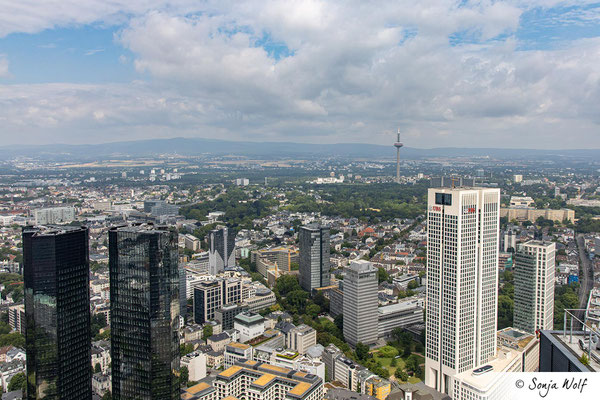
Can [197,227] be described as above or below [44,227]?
below

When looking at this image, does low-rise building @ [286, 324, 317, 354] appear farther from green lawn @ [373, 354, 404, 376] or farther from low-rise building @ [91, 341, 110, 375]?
low-rise building @ [91, 341, 110, 375]

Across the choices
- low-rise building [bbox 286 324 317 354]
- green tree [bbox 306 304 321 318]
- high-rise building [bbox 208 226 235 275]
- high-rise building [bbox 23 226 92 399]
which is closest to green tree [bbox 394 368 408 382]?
low-rise building [bbox 286 324 317 354]

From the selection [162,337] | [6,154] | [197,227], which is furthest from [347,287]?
[6,154]

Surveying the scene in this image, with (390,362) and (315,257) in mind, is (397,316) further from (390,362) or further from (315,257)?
(315,257)

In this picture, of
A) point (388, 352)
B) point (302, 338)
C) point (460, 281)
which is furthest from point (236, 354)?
point (460, 281)

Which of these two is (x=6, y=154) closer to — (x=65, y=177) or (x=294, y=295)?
(x=65, y=177)

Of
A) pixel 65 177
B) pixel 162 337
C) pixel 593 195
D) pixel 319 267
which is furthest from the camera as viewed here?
pixel 65 177
